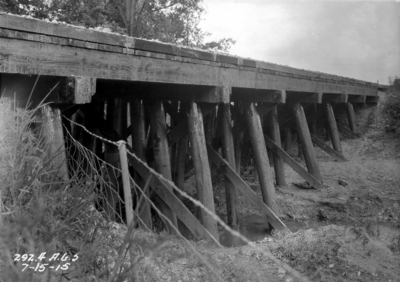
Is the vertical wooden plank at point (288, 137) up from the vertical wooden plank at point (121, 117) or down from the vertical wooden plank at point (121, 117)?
down

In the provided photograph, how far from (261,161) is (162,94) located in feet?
6.71

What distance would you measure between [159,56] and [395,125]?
9.42 m

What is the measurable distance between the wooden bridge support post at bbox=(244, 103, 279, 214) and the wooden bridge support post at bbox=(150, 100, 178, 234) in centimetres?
166

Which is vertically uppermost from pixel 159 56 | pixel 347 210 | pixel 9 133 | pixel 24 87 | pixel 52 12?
pixel 52 12

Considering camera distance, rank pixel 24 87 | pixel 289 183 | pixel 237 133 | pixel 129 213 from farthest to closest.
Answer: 1. pixel 289 183
2. pixel 237 133
3. pixel 24 87
4. pixel 129 213

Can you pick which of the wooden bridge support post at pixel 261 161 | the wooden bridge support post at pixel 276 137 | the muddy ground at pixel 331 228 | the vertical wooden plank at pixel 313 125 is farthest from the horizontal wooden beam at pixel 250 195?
the vertical wooden plank at pixel 313 125

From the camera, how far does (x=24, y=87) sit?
3246 millimetres

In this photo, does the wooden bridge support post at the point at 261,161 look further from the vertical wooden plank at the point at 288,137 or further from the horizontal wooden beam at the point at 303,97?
the vertical wooden plank at the point at 288,137

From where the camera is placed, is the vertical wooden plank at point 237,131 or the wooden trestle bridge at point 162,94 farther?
the vertical wooden plank at point 237,131

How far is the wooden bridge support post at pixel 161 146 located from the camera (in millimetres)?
5186

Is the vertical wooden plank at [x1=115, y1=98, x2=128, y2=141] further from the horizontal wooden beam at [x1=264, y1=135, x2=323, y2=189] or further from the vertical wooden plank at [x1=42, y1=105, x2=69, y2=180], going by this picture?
the horizontal wooden beam at [x1=264, y1=135, x2=323, y2=189]

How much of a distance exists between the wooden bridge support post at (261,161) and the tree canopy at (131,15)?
268 inches

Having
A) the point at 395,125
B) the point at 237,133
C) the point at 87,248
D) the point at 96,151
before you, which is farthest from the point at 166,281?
the point at 395,125

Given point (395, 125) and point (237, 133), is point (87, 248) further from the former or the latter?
point (395, 125)
